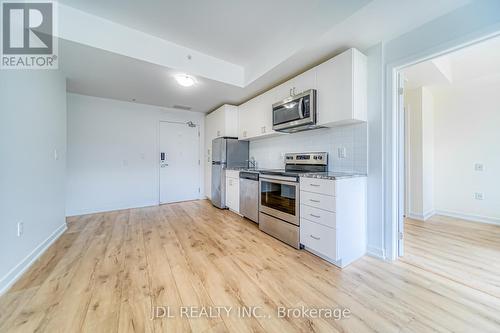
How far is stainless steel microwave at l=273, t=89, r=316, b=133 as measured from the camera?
2.33m

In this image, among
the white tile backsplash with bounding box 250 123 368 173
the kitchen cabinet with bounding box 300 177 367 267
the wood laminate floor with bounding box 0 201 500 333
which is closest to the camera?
the wood laminate floor with bounding box 0 201 500 333

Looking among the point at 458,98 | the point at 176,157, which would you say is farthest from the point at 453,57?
the point at 176,157

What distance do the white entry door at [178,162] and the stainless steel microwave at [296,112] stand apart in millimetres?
2872

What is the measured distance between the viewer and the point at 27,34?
6.50 feet

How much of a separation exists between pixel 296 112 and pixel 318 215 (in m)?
1.38

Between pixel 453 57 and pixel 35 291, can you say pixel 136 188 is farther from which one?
pixel 453 57

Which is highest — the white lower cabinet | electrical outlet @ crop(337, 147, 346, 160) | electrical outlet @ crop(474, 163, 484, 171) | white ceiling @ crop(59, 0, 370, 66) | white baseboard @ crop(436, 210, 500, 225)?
white ceiling @ crop(59, 0, 370, 66)

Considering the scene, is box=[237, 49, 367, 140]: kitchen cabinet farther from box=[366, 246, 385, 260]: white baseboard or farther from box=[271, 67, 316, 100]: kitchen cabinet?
box=[366, 246, 385, 260]: white baseboard

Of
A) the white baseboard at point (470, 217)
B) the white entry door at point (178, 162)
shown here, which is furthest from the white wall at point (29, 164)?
the white baseboard at point (470, 217)

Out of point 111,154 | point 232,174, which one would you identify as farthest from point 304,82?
point 111,154

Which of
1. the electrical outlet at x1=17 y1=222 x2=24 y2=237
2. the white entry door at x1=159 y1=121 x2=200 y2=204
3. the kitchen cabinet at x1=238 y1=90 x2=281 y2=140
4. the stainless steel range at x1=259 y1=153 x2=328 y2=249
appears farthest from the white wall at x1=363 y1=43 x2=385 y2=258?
the white entry door at x1=159 y1=121 x2=200 y2=204

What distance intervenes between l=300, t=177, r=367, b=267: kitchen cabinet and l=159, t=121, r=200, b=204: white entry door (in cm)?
361

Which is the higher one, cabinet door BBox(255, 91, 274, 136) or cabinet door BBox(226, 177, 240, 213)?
cabinet door BBox(255, 91, 274, 136)

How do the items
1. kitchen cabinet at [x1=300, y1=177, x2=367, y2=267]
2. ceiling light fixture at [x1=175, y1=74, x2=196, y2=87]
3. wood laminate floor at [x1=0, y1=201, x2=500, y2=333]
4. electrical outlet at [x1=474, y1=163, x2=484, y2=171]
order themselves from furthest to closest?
electrical outlet at [x1=474, y1=163, x2=484, y2=171]
ceiling light fixture at [x1=175, y1=74, x2=196, y2=87]
kitchen cabinet at [x1=300, y1=177, x2=367, y2=267]
wood laminate floor at [x1=0, y1=201, x2=500, y2=333]
